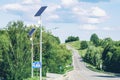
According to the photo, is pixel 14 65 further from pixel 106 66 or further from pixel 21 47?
pixel 106 66

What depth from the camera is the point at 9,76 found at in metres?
54.3

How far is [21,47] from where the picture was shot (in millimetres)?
53125

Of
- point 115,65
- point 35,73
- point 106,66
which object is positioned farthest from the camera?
point 106,66

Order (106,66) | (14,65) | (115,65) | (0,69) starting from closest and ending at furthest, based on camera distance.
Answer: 1. (14,65)
2. (0,69)
3. (115,65)
4. (106,66)

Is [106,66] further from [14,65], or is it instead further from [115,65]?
[14,65]

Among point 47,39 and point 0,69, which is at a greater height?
point 47,39

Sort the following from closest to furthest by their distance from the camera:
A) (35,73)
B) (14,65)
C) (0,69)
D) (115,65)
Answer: (14,65) < (0,69) < (35,73) < (115,65)

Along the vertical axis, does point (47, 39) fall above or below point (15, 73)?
above

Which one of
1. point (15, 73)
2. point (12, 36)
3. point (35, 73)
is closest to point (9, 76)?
point (15, 73)

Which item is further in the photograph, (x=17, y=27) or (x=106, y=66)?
(x=106, y=66)

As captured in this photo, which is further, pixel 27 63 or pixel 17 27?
pixel 17 27

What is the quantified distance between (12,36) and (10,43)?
6.18 ft

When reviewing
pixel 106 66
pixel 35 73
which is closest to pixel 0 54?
pixel 35 73

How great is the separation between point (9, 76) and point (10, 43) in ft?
13.0
